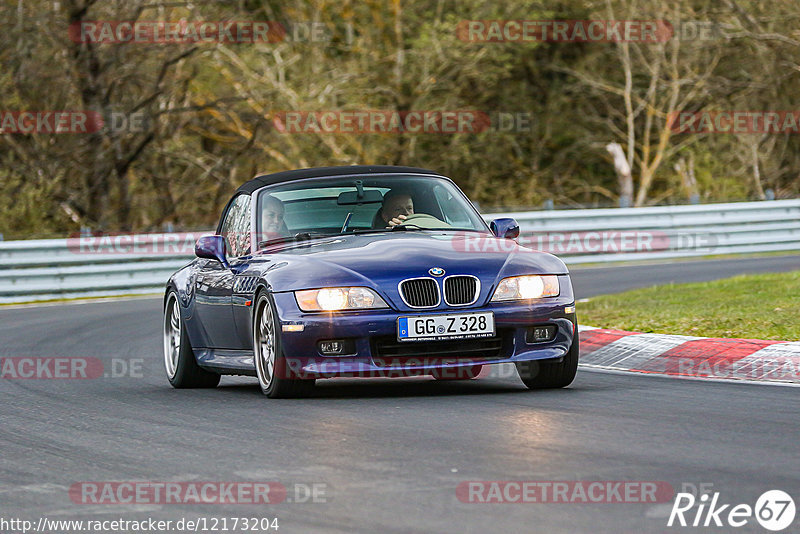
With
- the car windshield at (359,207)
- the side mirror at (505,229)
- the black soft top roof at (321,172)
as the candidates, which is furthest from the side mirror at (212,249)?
the side mirror at (505,229)

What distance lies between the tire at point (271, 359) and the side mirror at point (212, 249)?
3.67 ft

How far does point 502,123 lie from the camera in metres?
37.3

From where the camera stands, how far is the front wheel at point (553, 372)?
9.09 m

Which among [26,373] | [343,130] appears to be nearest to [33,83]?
[343,130]

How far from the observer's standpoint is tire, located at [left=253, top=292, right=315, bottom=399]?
880cm

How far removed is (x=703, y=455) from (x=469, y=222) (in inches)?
164

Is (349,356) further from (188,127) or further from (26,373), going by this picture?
(188,127)


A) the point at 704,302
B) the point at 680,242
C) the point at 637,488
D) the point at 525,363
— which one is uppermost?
the point at 637,488

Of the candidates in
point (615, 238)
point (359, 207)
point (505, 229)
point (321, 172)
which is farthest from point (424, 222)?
point (615, 238)

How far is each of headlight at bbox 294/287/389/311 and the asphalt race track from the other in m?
0.58

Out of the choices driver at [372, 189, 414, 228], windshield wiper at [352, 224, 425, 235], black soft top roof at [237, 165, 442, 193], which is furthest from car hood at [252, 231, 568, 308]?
black soft top roof at [237, 165, 442, 193]

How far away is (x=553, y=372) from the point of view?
918 cm

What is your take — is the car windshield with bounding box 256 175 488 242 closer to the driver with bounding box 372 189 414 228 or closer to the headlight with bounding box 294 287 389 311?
the driver with bounding box 372 189 414 228

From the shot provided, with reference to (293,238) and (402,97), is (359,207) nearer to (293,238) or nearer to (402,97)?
(293,238)
